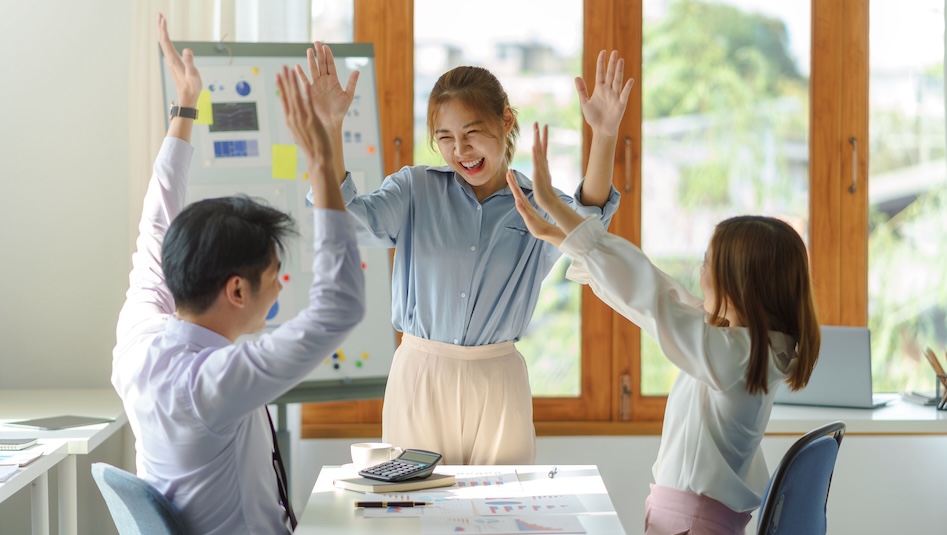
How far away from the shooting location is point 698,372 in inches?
68.9

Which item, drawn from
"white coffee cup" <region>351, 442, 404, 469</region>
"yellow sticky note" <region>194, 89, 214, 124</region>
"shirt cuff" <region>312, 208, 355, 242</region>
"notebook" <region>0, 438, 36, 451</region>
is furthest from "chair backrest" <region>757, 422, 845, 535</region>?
"yellow sticky note" <region>194, 89, 214, 124</region>

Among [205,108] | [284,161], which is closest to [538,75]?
[284,161]

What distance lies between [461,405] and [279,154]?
134 centimetres

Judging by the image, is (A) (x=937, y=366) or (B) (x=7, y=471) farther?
(A) (x=937, y=366)

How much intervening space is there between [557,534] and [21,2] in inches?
119

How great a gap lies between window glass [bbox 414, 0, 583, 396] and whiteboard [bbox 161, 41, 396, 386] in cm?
44

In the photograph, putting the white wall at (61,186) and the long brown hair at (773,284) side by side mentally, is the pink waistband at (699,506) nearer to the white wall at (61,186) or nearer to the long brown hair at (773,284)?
the long brown hair at (773,284)

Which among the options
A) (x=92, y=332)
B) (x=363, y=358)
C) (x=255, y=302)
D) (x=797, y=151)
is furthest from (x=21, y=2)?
(x=797, y=151)

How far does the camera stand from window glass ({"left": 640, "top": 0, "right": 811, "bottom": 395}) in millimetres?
3717

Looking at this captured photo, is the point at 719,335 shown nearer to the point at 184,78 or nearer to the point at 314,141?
the point at 314,141

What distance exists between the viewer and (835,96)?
3.72 m

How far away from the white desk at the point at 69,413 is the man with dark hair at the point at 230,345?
3.73ft

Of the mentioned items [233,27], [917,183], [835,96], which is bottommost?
[917,183]

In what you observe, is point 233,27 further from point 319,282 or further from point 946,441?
point 946,441
